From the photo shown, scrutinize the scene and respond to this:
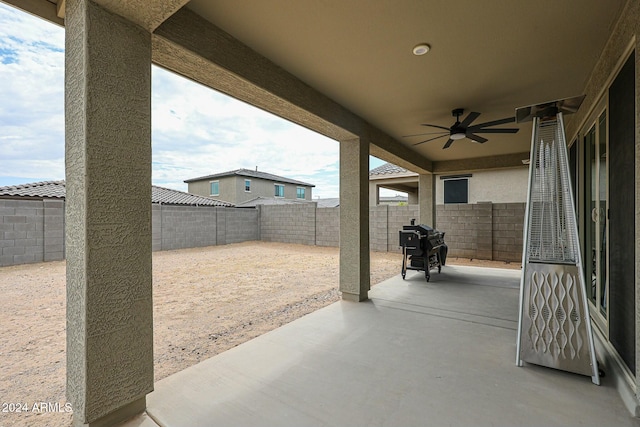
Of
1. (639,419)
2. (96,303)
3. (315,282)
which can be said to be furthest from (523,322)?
(315,282)

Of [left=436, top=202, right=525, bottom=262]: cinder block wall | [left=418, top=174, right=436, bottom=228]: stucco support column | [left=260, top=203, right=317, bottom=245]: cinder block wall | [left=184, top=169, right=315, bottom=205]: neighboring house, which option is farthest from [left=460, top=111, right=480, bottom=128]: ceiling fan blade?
[left=184, top=169, right=315, bottom=205]: neighboring house

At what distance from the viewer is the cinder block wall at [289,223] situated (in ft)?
40.5

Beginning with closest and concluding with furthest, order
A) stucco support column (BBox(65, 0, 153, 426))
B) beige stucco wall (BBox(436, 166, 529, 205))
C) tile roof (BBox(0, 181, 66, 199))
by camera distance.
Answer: stucco support column (BBox(65, 0, 153, 426)), tile roof (BBox(0, 181, 66, 199)), beige stucco wall (BBox(436, 166, 529, 205))

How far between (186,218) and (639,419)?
40.2 ft

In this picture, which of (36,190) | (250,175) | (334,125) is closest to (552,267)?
(334,125)

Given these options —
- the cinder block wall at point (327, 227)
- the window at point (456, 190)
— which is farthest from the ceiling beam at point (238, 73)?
the cinder block wall at point (327, 227)

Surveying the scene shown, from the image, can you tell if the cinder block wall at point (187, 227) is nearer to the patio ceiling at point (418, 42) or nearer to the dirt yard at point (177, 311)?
the dirt yard at point (177, 311)

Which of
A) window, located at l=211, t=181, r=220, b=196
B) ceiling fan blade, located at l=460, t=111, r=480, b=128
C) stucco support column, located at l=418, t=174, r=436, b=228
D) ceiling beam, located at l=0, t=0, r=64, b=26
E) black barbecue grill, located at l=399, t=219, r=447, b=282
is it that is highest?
window, located at l=211, t=181, r=220, b=196

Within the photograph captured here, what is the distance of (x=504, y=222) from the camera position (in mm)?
8289

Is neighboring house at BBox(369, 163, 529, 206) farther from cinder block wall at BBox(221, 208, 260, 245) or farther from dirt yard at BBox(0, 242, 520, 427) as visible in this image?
cinder block wall at BBox(221, 208, 260, 245)

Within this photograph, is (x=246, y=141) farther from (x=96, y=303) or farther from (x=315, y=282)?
(x=96, y=303)

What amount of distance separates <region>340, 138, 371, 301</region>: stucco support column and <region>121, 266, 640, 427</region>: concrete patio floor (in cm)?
93

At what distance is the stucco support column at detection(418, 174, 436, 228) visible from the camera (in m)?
7.92

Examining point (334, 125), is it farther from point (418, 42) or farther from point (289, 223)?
point (289, 223)
